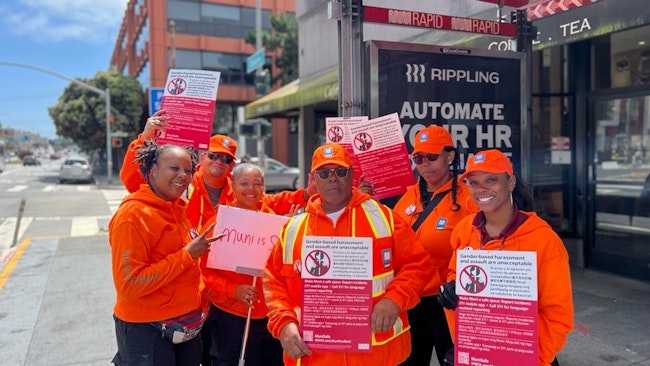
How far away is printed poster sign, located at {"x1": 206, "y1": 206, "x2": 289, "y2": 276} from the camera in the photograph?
2814 millimetres

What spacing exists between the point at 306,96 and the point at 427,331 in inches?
267

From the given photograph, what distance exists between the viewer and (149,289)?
2.43m

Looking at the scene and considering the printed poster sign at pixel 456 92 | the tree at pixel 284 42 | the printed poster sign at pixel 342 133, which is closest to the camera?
the printed poster sign at pixel 342 133

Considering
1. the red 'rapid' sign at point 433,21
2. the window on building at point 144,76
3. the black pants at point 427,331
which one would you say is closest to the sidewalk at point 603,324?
the black pants at point 427,331

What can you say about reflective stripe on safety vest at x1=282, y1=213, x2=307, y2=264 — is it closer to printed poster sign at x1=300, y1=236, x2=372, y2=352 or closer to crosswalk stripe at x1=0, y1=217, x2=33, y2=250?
printed poster sign at x1=300, y1=236, x2=372, y2=352

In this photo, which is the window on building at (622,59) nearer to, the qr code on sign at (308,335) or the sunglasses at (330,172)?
the sunglasses at (330,172)

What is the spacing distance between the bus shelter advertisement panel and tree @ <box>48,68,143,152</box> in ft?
107

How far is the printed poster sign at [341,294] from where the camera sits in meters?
2.21

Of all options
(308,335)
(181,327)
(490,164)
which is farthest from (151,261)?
(490,164)

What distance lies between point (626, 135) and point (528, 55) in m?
3.56

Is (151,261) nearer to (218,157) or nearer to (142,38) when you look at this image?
(218,157)

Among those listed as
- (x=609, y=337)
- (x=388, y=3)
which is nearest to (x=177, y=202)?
(x=609, y=337)

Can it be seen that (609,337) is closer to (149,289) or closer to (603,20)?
(603,20)

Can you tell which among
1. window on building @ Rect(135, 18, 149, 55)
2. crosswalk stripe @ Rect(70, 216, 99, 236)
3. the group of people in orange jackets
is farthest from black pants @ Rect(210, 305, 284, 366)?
window on building @ Rect(135, 18, 149, 55)
